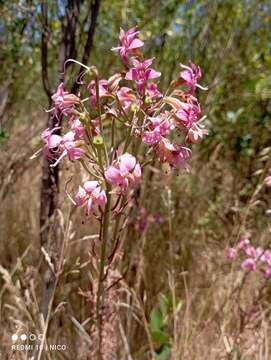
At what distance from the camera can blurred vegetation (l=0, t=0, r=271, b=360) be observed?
5.43 feet

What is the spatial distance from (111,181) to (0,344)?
0.76 m

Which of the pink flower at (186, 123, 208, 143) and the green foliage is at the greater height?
the pink flower at (186, 123, 208, 143)

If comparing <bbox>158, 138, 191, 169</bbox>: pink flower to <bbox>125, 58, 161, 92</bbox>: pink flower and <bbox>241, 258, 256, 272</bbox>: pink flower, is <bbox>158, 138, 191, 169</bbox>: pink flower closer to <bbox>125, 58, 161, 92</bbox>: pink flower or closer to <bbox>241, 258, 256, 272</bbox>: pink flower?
<bbox>125, 58, 161, 92</bbox>: pink flower

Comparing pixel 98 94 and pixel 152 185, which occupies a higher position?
pixel 98 94

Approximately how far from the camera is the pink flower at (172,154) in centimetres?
74

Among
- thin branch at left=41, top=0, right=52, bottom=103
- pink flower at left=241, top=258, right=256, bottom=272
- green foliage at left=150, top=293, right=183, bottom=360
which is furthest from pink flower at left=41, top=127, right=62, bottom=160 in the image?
pink flower at left=241, top=258, right=256, bottom=272

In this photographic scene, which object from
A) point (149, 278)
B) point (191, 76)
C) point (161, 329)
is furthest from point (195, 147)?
point (191, 76)

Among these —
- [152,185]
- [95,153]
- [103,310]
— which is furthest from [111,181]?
[152,185]

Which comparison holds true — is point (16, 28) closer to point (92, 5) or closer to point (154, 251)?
point (92, 5)

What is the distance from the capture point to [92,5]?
1322 millimetres

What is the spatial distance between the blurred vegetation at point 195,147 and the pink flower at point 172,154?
59 cm

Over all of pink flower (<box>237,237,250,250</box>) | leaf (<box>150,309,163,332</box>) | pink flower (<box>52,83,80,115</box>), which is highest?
pink flower (<box>52,83,80,115</box>)

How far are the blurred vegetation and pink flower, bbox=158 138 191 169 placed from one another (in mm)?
587

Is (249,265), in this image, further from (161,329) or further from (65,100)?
(65,100)
